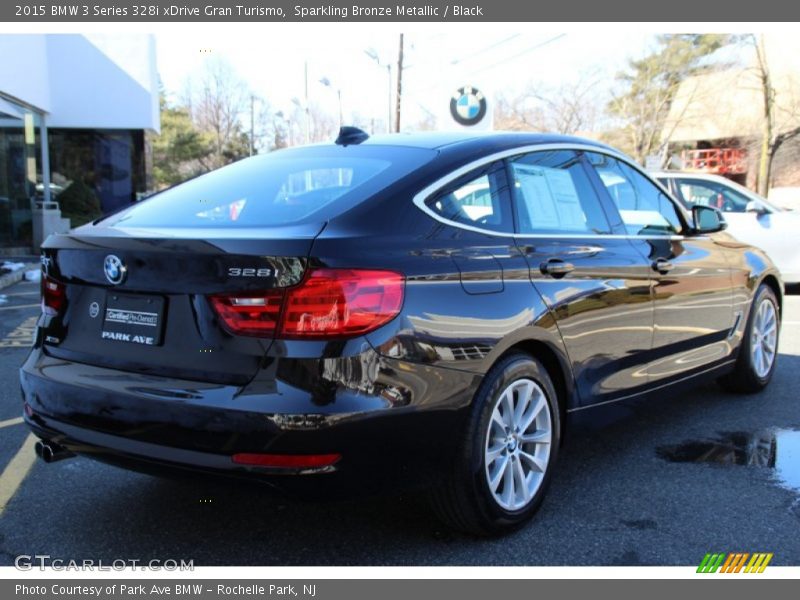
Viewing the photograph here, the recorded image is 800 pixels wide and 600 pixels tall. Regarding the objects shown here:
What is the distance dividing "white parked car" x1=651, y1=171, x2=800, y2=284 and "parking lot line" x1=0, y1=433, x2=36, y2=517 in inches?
347

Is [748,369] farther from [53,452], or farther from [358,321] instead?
[53,452]

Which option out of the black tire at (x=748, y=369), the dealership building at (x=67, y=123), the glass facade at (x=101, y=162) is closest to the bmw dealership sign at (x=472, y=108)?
the dealership building at (x=67, y=123)

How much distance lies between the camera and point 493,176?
3.37 meters

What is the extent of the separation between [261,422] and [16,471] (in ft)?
6.96

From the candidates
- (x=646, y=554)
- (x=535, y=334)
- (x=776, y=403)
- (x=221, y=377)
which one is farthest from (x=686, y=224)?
(x=221, y=377)

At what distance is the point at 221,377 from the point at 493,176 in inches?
61.0

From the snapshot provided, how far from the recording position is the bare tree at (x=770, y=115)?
2778 cm

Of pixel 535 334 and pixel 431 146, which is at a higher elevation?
pixel 431 146

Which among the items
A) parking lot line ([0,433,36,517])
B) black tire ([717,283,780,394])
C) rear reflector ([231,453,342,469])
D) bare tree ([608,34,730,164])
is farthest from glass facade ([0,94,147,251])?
bare tree ([608,34,730,164])

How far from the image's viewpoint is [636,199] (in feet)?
14.1

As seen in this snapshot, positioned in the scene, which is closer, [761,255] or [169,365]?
[169,365]

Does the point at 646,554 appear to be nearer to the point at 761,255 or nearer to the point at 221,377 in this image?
the point at 221,377

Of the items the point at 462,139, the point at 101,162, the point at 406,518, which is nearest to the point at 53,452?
the point at 406,518

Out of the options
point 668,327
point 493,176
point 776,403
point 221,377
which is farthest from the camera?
point 776,403
